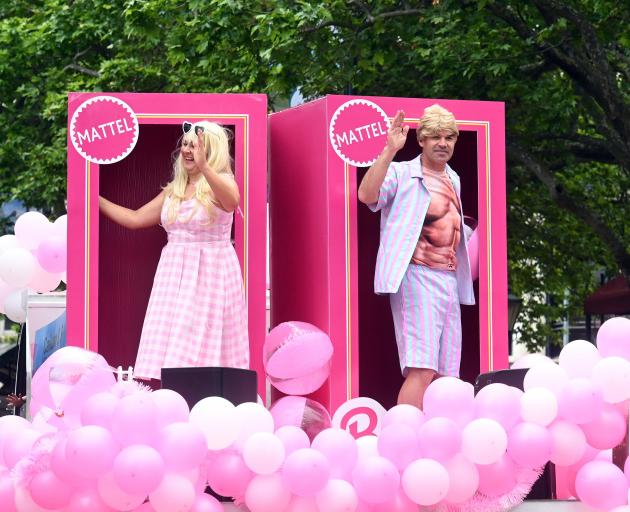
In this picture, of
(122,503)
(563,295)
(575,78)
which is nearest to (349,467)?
(122,503)

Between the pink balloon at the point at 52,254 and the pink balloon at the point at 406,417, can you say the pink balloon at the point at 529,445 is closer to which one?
the pink balloon at the point at 406,417

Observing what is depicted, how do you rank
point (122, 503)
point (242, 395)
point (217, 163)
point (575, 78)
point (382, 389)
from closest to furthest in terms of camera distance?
1. point (122, 503)
2. point (242, 395)
3. point (217, 163)
4. point (382, 389)
5. point (575, 78)

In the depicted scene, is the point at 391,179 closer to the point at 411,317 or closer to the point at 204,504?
the point at 411,317

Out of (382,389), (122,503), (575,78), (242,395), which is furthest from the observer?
(575,78)

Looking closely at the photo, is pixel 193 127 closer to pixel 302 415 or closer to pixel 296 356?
pixel 296 356

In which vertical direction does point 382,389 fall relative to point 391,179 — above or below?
below

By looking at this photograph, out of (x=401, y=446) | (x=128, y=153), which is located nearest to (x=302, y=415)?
(x=401, y=446)

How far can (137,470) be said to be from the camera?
4.87 meters

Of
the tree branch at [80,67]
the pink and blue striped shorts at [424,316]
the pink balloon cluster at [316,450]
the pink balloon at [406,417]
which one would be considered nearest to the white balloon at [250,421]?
the pink balloon cluster at [316,450]

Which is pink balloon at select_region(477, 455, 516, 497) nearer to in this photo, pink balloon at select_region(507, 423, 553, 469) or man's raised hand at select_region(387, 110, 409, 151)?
pink balloon at select_region(507, 423, 553, 469)

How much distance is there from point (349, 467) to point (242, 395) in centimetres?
72

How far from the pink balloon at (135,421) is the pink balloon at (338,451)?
2.19ft

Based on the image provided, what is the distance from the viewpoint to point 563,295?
61.3 ft

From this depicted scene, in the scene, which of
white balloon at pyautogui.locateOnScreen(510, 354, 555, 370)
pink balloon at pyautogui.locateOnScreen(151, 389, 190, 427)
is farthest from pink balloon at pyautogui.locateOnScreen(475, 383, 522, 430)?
pink balloon at pyautogui.locateOnScreen(151, 389, 190, 427)
